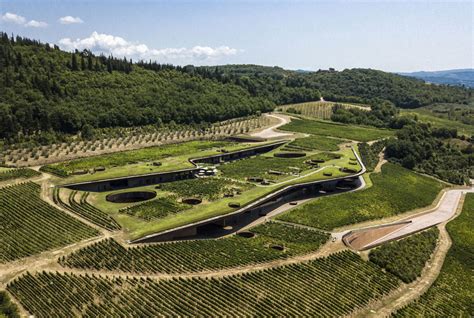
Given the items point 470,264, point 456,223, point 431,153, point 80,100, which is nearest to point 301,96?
point 431,153

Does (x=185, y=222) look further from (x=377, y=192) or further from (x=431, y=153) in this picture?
(x=431, y=153)

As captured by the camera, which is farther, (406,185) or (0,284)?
A: (406,185)

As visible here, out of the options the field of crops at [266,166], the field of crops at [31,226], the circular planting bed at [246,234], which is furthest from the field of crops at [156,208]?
the field of crops at [266,166]

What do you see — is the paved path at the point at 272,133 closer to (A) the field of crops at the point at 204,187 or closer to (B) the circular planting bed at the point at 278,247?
(A) the field of crops at the point at 204,187

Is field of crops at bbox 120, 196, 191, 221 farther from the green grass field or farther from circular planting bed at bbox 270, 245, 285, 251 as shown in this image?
circular planting bed at bbox 270, 245, 285, 251

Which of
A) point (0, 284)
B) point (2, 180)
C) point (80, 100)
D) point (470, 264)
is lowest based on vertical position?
point (470, 264)

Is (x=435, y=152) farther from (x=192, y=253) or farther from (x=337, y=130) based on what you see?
(x=192, y=253)
